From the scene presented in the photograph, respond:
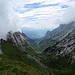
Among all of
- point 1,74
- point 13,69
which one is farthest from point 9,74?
point 13,69

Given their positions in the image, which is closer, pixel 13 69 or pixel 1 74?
pixel 1 74

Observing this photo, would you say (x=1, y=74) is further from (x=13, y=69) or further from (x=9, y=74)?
(x=13, y=69)

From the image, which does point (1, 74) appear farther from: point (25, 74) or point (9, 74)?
point (25, 74)

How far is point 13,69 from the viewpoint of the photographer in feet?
646

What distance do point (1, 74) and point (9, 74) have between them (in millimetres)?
6045

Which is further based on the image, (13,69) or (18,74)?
(13,69)

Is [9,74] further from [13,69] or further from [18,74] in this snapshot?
[13,69]

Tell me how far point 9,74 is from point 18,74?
6929 mm

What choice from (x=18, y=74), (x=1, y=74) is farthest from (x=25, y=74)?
(x=1, y=74)

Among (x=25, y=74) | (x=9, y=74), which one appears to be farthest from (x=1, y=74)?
(x=25, y=74)

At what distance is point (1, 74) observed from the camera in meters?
175

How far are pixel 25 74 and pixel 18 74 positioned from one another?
8.13 m

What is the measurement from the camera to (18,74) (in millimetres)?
177000

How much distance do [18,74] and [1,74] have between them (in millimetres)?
12666
